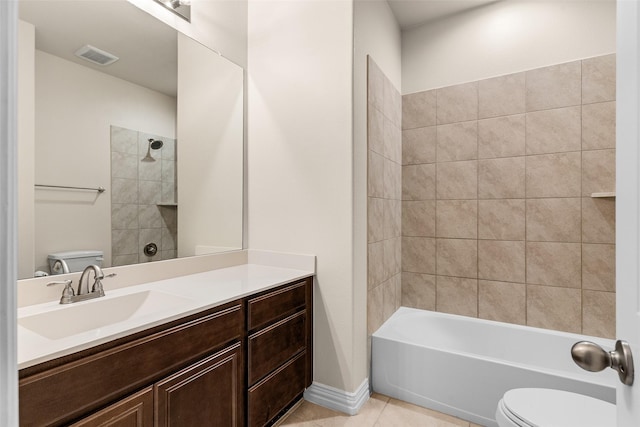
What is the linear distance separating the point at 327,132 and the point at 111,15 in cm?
121

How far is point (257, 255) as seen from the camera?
2.22m

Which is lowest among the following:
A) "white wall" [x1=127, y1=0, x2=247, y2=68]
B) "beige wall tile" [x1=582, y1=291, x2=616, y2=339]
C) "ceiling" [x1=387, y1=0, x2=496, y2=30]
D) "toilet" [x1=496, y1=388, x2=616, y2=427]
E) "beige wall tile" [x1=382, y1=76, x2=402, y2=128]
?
"toilet" [x1=496, y1=388, x2=616, y2=427]

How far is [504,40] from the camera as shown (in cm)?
237

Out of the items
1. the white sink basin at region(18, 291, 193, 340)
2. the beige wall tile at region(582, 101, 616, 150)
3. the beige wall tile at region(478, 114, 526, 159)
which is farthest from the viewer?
the beige wall tile at region(478, 114, 526, 159)

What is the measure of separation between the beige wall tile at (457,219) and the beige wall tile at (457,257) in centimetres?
6

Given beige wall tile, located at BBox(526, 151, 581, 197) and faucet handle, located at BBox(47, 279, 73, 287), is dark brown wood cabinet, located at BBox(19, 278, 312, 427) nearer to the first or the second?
faucet handle, located at BBox(47, 279, 73, 287)

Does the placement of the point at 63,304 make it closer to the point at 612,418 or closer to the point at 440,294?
the point at 612,418

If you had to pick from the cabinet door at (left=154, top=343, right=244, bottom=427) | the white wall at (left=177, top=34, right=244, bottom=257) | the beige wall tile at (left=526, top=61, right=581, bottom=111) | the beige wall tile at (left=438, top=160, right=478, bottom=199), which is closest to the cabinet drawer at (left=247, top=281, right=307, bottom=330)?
the cabinet door at (left=154, top=343, right=244, bottom=427)

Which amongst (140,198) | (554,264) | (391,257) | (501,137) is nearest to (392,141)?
(501,137)

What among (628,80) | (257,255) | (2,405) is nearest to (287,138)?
(257,255)

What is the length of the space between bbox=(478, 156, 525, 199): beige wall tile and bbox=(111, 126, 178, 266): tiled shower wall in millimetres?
2132

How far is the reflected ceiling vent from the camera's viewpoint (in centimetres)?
147

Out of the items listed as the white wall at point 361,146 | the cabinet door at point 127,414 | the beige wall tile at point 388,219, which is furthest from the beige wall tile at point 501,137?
the cabinet door at point 127,414

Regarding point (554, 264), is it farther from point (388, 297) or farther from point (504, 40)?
point (504, 40)
